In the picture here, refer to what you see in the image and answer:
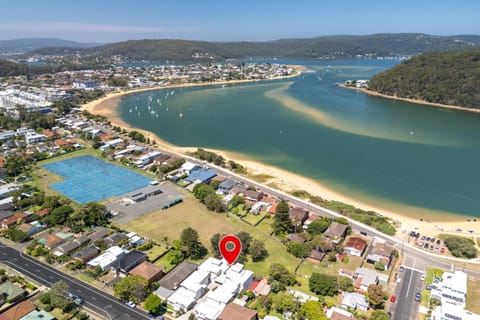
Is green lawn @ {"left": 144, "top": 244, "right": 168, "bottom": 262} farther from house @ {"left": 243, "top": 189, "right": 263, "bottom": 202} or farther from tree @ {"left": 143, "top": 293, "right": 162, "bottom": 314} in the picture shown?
house @ {"left": 243, "top": 189, "right": 263, "bottom": 202}

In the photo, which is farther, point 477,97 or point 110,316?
point 477,97

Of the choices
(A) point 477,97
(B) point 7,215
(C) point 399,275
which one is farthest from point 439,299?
(A) point 477,97

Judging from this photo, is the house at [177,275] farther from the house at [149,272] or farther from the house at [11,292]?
the house at [11,292]

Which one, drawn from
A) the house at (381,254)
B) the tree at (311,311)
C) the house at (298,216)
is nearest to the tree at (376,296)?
the tree at (311,311)

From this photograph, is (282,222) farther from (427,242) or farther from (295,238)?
(427,242)

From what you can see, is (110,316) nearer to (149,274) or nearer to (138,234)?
(149,274)

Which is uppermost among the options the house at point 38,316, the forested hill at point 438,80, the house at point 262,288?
the forested hill at point 438,80

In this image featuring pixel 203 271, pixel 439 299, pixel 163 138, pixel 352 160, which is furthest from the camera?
pixel 163 138
